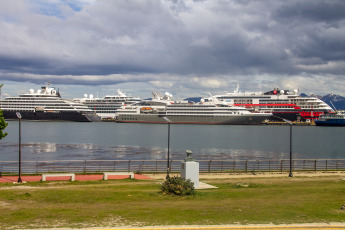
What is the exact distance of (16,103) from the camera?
475 feet

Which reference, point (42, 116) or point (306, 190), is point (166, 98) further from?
point (306, 190)

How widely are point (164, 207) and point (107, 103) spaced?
170160mm

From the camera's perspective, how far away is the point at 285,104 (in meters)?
150

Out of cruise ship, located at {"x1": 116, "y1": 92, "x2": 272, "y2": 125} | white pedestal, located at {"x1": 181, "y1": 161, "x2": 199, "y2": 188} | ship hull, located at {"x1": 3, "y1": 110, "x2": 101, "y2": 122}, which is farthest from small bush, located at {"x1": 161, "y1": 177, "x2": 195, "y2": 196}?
ship hull, located at {"x1": 3, "y1": 110, "x2": 101, "y2": 122}

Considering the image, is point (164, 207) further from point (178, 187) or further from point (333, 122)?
point (333, 122)

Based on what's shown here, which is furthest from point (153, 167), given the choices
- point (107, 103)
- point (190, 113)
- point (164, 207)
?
point (107, 103)

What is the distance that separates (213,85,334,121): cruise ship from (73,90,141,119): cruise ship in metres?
50.0

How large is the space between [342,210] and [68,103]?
454ft

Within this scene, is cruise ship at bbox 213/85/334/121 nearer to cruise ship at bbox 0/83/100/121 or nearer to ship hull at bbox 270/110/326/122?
ship hull at bbox 270/110/326/122

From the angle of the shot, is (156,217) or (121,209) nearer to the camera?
(156,217)

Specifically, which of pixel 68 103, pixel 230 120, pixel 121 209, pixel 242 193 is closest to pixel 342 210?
pixel 242 193

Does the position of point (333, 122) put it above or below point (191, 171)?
above

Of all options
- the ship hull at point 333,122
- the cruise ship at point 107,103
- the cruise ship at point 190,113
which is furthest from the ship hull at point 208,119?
the cruise ship at point 107,103

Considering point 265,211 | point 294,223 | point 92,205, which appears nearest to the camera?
point 294,223
